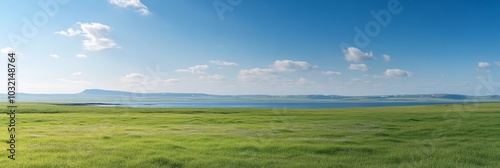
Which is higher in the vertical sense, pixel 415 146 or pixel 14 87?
pixel 14 87

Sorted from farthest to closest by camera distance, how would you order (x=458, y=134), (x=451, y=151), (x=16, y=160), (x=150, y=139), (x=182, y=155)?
(x=458, y=134) → (x=150, y=139) → (x=451, y=151) → (x=182, y=155) → (x=16, y=160)

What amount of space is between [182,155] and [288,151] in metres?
5.37

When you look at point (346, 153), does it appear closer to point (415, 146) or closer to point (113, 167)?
point (415, 146)

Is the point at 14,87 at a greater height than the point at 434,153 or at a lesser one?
greater

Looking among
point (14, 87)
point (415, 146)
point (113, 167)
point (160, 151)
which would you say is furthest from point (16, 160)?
point (415, 146)

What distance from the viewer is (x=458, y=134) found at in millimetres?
26266

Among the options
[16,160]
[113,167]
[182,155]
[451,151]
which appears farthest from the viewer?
[451,151]

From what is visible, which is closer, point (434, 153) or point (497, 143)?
point (434, 153)

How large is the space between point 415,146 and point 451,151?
2.36 m

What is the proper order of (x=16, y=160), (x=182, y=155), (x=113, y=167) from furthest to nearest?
(x=182, y=155), (x=16, y=160), (x=113, y=167)

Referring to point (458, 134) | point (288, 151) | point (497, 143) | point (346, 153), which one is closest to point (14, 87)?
point (288, 151)

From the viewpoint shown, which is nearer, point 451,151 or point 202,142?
point 451,151

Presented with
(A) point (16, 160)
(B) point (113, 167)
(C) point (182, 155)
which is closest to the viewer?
(B) point (113, 167)

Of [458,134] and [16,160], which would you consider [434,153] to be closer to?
[458,134]
